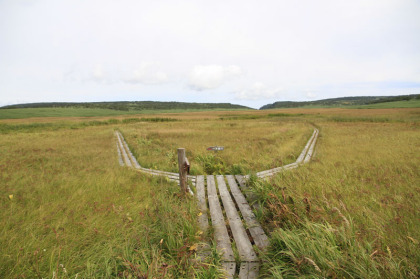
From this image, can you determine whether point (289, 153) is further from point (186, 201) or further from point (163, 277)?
point (163, 277)

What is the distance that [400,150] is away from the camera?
10.2 metres

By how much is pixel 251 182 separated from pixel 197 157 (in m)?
4.28

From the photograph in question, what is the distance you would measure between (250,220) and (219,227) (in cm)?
79

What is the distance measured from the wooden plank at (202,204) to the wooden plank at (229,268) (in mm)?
987

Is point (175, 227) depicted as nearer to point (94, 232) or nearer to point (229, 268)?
point (229, 268)

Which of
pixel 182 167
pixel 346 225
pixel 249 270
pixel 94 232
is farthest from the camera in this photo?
pixel 182 167

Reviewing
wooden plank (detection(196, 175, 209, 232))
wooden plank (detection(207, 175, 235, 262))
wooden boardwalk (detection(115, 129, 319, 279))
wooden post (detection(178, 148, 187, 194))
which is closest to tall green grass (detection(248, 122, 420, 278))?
wooden boardwalk (detection(115, 129, 319, 279))

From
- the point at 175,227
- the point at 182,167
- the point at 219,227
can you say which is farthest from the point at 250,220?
the point at 182,167

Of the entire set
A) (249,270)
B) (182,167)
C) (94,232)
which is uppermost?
(182,167)

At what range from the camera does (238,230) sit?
13.5ft

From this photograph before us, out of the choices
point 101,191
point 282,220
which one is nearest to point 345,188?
point 282,220

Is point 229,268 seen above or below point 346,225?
below

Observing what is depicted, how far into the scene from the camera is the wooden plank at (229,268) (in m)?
3.01

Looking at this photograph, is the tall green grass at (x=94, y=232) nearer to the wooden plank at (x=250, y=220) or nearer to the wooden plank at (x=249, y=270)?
the wooden plank at (x=249, y=270)
